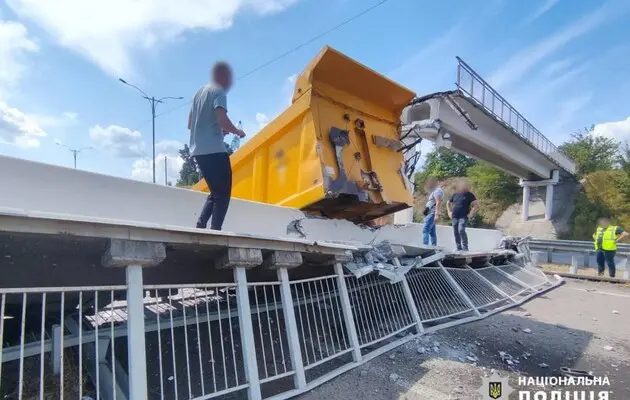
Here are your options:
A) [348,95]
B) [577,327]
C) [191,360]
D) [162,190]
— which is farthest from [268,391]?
[577,327]

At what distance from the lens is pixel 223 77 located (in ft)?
12.3

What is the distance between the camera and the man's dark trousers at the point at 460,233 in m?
8.12

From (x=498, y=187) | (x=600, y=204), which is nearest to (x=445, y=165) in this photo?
(x=498, y=187)

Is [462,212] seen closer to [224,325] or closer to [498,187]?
[224,325]

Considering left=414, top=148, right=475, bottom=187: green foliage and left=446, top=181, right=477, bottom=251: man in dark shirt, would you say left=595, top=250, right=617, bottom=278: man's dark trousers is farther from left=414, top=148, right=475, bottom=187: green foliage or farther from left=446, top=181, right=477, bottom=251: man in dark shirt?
left=414, top=148, right=475, bottom=187: green foliage

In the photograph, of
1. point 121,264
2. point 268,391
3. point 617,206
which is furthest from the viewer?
point 617,206

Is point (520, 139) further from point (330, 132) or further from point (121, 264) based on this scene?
point (121, 264)

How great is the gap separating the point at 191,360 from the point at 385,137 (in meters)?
4.06

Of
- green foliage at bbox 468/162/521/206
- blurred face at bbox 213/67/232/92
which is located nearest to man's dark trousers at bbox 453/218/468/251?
blurred face at bbox 213/67/232/92

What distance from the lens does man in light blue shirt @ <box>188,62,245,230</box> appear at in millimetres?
3570

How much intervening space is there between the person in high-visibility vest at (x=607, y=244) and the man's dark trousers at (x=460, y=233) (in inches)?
212

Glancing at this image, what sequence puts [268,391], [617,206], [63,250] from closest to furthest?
[63,250]
[268,391]
[617,206]

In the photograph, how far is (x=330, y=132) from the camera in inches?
200

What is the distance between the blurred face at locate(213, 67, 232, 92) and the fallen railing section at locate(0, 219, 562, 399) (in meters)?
1.69
